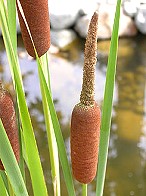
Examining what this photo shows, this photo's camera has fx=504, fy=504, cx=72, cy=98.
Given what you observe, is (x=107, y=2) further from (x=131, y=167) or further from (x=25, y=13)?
(x=25, y=13)

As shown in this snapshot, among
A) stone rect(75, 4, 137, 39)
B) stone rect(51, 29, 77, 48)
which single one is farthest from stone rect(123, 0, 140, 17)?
stone rect(51, 29, 77, 48)

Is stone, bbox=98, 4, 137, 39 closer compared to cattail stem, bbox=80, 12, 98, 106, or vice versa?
cattail stem, bbox=80, 12, 98, 106

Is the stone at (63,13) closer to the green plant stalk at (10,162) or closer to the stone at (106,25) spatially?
the stone at (106,25)

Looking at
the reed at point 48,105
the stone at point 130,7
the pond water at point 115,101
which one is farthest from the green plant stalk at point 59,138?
the stone at point 130,7

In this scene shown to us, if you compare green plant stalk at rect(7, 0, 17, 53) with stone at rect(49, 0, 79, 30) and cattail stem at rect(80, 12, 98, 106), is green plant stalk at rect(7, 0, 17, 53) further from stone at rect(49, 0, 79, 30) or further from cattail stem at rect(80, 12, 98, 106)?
stone at rect(49, 0, 79, 30)

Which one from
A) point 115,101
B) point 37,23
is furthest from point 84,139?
point 115,101

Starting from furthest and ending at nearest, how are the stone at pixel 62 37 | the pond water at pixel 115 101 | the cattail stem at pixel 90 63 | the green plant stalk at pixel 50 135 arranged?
the stone at pixel 62 37 → the pond water at pixel 115 101 → the green plant stalk at pixel 50 135 → the cattail stem at pixel 90 63

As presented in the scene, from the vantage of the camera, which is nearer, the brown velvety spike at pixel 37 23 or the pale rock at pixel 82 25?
the brown velvety spike at pixel 37 23
